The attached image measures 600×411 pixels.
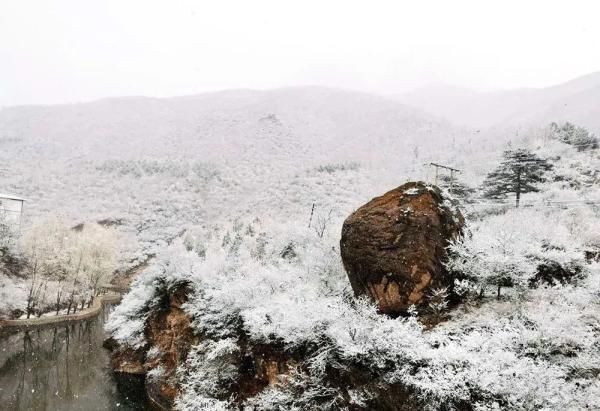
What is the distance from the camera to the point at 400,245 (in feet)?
44.7

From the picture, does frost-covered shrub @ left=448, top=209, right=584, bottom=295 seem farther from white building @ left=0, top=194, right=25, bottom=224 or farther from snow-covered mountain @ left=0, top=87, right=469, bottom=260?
white building @ left=0, top=194, right=25, bottom=224

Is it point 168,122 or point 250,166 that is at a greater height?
point 168,122

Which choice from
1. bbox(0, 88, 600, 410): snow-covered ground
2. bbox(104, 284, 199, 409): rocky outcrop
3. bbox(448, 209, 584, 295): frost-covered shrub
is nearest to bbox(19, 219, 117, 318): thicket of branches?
bbox(0, 88, 600, 410): snow-covered ground

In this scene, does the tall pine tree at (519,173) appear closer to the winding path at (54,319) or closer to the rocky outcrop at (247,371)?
the rocky outcrop at (247,371)

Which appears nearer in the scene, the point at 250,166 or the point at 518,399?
the point at 518,399

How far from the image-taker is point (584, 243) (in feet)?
52.5

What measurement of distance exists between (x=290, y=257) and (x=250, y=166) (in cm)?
9355

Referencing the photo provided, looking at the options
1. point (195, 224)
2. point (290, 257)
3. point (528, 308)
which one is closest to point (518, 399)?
point (528, 308)

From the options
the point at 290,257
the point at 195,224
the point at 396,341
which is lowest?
the point at 195,224

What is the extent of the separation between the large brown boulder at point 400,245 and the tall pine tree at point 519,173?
18.1 meters

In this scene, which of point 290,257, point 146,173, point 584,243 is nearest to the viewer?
point 584,243

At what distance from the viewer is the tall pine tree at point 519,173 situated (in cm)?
2988

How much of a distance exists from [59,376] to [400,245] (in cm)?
2075

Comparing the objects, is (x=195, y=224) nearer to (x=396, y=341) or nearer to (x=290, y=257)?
(x=290, y=257)
